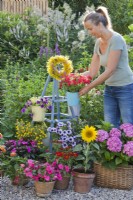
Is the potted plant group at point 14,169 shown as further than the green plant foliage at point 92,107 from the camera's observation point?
No

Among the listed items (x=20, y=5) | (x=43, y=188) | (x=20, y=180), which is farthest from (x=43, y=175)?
(x=20, y=5)

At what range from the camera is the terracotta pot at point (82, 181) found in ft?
14.0

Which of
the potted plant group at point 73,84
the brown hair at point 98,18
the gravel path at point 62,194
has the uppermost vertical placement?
the brown hair at point 98,18

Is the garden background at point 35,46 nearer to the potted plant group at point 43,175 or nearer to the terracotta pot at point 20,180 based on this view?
the terracotta pot at point 20,180

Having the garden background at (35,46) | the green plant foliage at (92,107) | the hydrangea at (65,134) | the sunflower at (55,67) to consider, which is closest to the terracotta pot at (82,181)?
the hydrangea at (65,134)

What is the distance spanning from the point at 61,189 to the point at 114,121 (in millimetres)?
915

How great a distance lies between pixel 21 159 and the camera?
14.0 ft

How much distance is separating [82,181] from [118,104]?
0.89 metres

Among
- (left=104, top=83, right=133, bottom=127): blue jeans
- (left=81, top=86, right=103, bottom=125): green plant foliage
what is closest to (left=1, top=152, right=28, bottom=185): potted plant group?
(left=104, top=83, right=133, bottom=127): blue jeans

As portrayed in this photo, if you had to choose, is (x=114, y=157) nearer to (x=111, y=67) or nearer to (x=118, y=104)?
(x=118, y=104)

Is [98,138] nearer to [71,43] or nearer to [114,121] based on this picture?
[114,121]

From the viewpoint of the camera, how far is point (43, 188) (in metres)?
4.13

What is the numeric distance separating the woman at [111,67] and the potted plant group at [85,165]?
474mm

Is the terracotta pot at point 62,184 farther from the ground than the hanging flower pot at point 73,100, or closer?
closer
